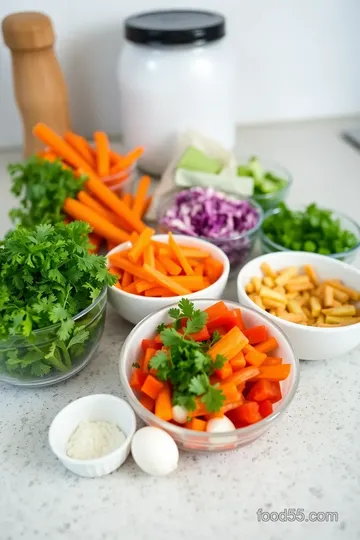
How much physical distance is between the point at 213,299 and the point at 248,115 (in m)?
1.20

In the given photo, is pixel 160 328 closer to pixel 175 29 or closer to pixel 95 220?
pixel 95 220

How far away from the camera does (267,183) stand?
1479 millimetres

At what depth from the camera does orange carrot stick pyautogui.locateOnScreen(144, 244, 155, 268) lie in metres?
1.07

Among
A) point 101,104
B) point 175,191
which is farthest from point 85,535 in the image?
point 101,104

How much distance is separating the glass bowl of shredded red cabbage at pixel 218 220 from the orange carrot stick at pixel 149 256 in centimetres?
16

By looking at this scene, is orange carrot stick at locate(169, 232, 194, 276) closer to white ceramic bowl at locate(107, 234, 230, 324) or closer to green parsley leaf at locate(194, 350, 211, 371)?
white ceramic bowl at locate(107, 234, 230, 324)

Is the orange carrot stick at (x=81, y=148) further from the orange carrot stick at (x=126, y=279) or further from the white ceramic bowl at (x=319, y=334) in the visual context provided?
the white ceramic bowl at (x=319, y=334)

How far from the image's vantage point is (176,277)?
1.07 meters

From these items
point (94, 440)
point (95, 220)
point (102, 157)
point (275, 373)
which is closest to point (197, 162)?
point (102, 157)

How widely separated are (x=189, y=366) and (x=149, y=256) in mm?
329

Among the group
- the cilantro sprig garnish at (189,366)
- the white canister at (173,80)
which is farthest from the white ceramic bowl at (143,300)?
the white canister at (173,80)

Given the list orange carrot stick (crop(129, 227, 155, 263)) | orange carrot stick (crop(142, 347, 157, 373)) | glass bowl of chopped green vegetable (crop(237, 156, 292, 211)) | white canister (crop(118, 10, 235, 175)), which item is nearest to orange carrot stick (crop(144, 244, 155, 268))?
orange carrot stick (crop(129, 227, 155, 263))

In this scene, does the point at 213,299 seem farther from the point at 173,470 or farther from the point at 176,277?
the point at 173,470
